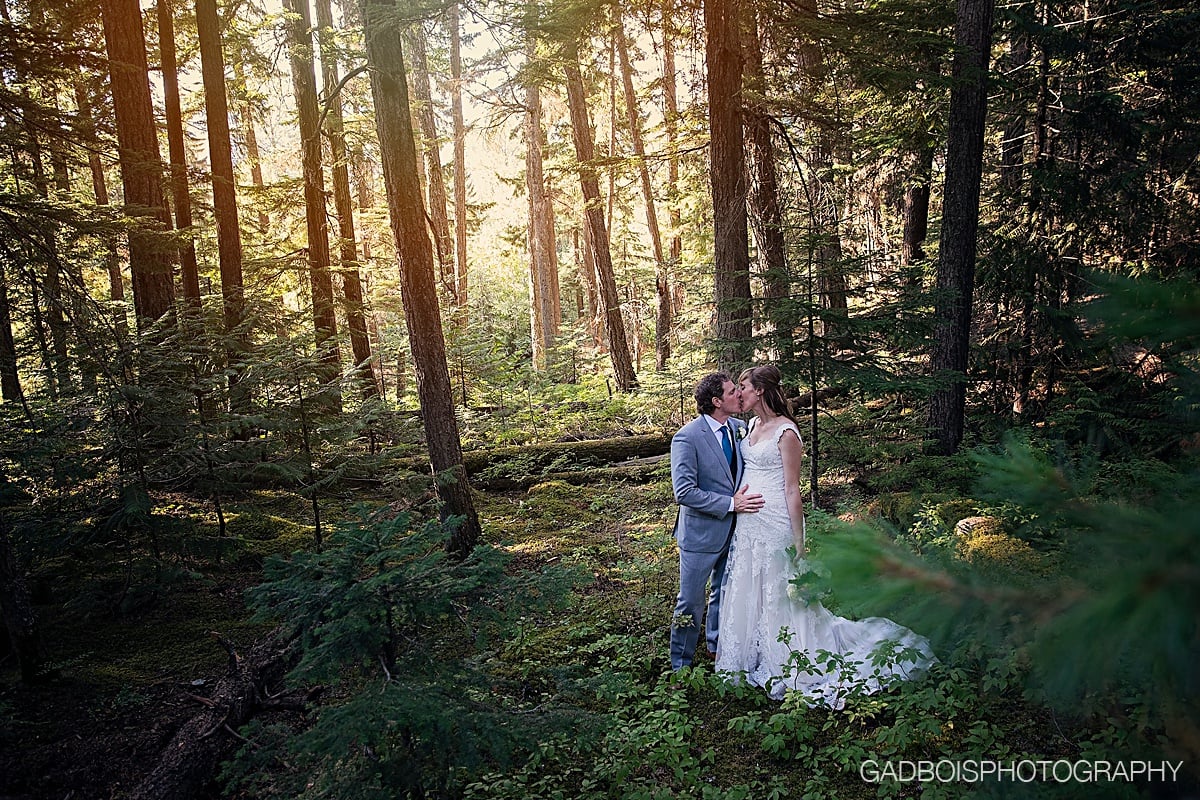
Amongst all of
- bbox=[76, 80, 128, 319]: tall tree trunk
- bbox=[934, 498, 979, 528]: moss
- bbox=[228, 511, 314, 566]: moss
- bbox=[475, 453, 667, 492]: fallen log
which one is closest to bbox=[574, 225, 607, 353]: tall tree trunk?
bbox=[475, 453, 667, 492]: fallen log

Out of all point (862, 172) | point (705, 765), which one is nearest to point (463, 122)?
point (862, 172)

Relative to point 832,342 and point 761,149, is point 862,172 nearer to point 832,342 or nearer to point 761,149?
point 761,149

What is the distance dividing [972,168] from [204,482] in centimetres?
989

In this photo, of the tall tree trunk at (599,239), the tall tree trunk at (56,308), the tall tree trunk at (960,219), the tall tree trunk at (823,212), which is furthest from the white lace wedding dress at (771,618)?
the tall tree trunk at (599,239)

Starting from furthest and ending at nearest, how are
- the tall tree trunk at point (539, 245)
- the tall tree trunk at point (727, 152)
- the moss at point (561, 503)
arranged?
the tall tree trunk at point (539, 245)
the moss at point (561, 503)
the tall tree trunk at point (727, 152)

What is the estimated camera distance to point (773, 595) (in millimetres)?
4770

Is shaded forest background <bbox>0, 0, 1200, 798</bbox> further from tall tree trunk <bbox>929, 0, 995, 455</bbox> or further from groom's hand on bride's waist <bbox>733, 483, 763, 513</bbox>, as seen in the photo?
groom's hand on bride's waist <bbox>733, 483, 763, 513</bbox>

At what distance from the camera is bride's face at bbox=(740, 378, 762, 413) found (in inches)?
193

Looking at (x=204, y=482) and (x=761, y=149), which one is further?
(x=761, y=149)

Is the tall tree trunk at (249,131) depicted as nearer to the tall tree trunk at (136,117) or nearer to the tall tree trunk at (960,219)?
the tall tree trunk at (136,117)

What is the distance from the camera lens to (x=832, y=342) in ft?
20.9

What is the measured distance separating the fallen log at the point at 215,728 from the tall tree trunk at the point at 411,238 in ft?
7.87

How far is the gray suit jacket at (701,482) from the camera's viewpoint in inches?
194

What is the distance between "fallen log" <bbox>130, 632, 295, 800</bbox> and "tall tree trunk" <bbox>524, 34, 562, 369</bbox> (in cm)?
1516
